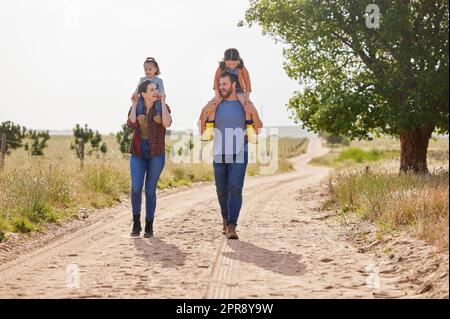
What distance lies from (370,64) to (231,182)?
8.11 metres

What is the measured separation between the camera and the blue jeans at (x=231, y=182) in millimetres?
7578

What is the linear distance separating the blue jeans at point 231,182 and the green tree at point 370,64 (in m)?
5.62

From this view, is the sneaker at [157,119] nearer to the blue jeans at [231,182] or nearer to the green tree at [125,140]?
the blue jeans at [231,182]

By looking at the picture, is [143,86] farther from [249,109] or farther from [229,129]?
[249,109]

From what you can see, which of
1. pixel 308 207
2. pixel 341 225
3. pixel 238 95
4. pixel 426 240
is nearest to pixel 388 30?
pixel 308 207

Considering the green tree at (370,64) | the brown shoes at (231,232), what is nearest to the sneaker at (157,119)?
the brown shoes at (231,232)

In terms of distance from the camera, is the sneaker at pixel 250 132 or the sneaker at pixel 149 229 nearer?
the sneaker at pixel 250 132

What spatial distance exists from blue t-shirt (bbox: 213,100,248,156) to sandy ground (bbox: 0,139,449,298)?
50.5 inches

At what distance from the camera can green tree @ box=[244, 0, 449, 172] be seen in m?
12.6

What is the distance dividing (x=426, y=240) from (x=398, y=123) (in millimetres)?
7130

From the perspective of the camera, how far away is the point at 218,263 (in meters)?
6.13

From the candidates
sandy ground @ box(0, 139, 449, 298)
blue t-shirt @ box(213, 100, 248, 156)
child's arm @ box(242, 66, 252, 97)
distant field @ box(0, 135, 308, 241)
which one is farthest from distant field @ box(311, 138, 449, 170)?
blue t-shirt @ box(213, 100, 248, 156)

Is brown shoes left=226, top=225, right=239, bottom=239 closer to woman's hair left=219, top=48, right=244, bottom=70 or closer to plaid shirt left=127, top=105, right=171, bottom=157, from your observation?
plaid shirt left=127, top=105, right=171, bottom=157

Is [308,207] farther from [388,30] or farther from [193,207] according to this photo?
[388,30]
